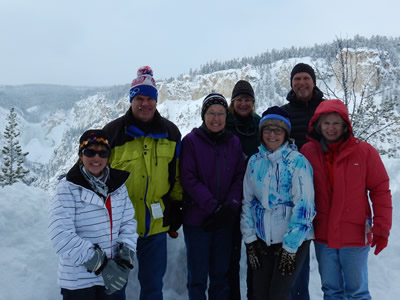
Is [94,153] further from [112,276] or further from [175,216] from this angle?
[175,216]

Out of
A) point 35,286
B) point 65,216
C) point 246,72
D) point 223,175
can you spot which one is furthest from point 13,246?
point 246,72

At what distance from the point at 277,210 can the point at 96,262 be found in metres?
1.45

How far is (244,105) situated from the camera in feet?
10.0

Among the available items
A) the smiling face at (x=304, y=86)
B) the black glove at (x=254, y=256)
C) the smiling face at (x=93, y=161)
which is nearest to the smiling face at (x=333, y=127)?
the smiling face at (x=304, y=86)

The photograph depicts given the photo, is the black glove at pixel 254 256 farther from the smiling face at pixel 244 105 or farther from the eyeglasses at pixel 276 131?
the smiling face at pixel 244 105

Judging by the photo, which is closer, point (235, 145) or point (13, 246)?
point (235, 145)

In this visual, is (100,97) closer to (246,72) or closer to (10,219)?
(246,72)

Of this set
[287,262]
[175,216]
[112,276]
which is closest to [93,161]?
[112,276]

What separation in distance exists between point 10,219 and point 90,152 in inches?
96.0

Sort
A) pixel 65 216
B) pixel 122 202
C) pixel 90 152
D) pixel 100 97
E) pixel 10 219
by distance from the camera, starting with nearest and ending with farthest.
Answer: pixel 65 216 < pixel 90 152 < pixel 122 202 < pixel 10 219 < pixel 100 97

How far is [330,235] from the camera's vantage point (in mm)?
2316

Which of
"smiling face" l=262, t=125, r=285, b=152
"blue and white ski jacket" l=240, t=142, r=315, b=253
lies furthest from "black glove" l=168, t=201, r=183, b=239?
"smiling face" l=262, t=125, r=285, b=152

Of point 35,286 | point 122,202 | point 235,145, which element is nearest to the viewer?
point 122,202

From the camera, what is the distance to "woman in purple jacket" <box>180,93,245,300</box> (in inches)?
100
